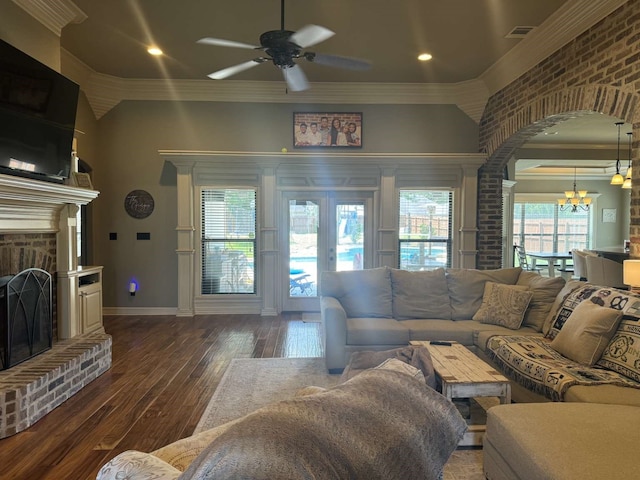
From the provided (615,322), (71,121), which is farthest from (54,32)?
(615,322)

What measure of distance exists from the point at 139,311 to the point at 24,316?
3.04m

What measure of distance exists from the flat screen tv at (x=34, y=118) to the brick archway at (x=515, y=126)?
462 centimetres

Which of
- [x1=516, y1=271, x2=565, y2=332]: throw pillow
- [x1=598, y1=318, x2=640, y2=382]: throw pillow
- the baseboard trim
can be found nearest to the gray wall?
the baseboard trim

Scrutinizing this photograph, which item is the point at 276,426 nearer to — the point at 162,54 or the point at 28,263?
the point at 28,263

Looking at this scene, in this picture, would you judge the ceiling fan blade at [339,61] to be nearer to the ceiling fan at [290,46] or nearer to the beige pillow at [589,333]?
the ceiling fan at [290,46]

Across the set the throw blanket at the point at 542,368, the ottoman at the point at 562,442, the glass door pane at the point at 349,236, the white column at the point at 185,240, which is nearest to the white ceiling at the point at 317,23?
the white column at the point at 185,240

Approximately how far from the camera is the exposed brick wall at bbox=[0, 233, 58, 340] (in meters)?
3.28

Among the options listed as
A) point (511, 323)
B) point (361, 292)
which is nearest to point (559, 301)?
point (511, 323)

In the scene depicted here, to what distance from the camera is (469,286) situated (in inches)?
172

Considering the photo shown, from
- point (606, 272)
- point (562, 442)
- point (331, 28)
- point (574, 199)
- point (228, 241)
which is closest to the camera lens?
point (562, 442)

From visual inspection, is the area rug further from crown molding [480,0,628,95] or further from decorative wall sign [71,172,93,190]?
crown molding [480,0,628,95]

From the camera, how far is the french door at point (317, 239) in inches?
252

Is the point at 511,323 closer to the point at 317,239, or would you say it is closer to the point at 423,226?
the point at 423,226

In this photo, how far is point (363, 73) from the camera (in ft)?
18.7
